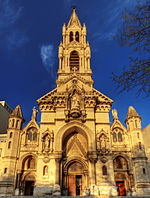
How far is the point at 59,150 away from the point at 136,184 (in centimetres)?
1105

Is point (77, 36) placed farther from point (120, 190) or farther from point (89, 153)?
point (120, 190)

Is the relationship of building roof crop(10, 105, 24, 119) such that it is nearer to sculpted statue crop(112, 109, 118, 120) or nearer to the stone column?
the stone column

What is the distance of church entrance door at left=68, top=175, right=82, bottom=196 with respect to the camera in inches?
1065

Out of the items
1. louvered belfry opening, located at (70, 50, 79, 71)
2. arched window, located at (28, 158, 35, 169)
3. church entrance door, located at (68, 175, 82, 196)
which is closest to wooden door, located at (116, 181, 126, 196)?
church entrance door, located at (68, 175, 82, 196)

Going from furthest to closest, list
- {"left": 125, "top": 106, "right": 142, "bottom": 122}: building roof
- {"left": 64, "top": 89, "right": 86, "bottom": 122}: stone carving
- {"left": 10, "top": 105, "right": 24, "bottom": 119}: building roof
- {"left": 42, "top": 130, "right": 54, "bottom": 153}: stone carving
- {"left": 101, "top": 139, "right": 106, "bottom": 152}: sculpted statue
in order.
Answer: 1. {"left": 10, "top": 105, "right": 24, "bottom": 119}: building roof
2. {"left": 125, "top": 106, "right": 142, "bottom": 122}: building roof
3. {"left": 64, "top": 89, "right": 86, "bottom": 122}: stone carving
4. {"left": 101, "top": 139, "right": 106, "bottom": 152}: sculpted statue
5. {"left": 42, "top": 130, "right": 54, "bottom": 153}: stone carving

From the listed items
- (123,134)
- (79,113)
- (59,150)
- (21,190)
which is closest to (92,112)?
(79,113)

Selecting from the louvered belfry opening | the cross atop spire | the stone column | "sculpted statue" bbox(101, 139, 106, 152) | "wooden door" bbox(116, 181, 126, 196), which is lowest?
"wooden door" bbox(116, 181, 126, 196)

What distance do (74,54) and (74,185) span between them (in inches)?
966

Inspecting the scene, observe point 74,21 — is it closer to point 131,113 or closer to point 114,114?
point 114,114

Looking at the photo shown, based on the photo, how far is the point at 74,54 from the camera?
4028 cm

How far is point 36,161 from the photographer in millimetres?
28031

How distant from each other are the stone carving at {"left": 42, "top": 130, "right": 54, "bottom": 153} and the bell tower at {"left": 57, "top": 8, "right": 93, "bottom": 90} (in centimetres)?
1068

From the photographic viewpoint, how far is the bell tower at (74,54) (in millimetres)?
36719

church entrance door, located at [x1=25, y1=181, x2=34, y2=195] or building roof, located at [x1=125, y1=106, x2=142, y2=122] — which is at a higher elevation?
building roof, located at [x1=125, y1=106, x2=142, y2=122]
